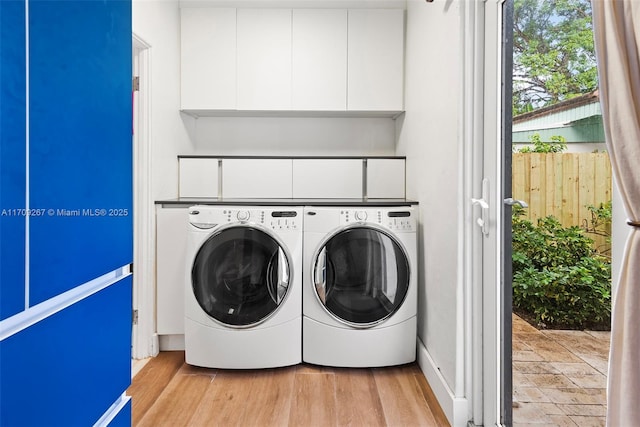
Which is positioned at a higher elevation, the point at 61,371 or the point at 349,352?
the point at 61,371

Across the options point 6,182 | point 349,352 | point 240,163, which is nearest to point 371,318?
point 349,352

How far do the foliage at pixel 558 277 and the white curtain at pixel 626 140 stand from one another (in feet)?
0.82

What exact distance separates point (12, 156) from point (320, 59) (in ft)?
8.33

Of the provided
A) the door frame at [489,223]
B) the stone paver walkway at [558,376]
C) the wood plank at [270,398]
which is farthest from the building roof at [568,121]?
the wood plank at [270,398]

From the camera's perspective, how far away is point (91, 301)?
3.20 ft

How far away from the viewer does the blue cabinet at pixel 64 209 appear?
726mm

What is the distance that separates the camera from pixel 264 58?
2996 millimetres

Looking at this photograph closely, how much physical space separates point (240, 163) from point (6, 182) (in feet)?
8.07

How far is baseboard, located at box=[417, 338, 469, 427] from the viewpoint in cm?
182

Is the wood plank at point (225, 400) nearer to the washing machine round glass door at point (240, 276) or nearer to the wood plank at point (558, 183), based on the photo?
the washing machine round glass door at point (240, 276)

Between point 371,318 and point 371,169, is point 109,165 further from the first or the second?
point 371,169

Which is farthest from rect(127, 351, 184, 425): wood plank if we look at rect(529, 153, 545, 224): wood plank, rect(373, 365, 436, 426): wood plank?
rect(529, 153, 545, 224): wood plank

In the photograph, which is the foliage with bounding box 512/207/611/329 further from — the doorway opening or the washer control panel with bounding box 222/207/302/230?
the washer control panel with bounding box 222/207/302/230

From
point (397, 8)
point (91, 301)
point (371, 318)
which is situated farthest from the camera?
point (397, 8)
